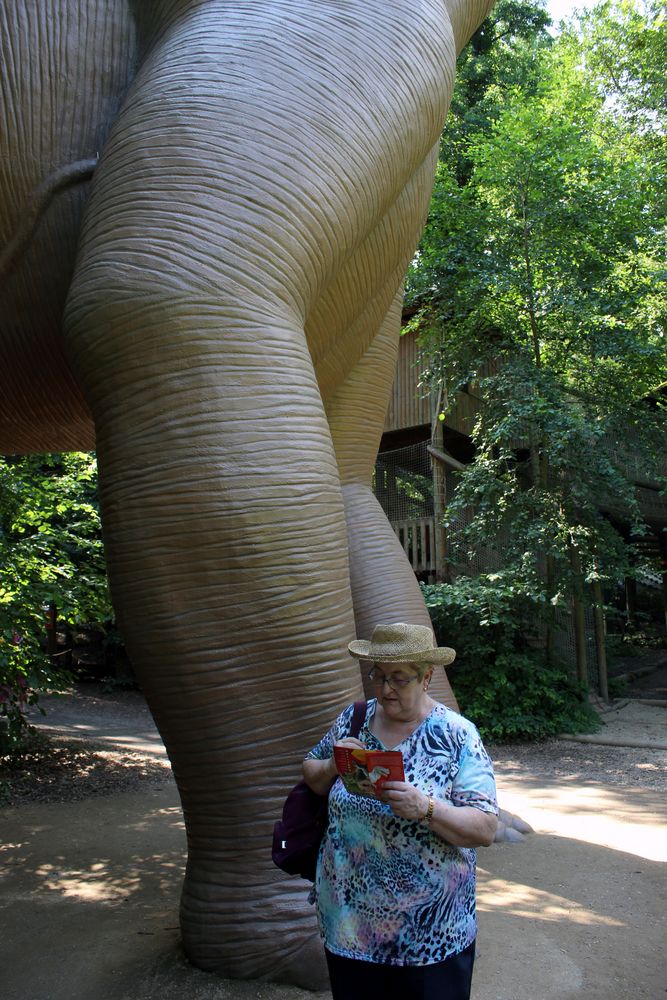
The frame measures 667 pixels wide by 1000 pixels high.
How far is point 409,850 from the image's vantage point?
1929 millimetres

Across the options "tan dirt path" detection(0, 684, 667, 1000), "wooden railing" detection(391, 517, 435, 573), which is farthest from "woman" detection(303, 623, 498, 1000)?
"wooden railing" detection(391, 517, 435, 573)

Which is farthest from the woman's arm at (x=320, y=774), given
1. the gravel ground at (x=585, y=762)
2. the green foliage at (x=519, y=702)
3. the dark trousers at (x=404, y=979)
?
the green foliage at (x=519, y=702)

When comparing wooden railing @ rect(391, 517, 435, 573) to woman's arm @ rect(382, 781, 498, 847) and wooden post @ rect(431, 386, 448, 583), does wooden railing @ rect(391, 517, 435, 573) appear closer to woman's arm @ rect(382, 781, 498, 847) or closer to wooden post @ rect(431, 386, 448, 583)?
wooden post @ rect(431, 386, 448, 583)

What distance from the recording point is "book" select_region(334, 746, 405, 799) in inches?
72.1

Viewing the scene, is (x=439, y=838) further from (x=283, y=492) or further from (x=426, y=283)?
(x=426, y=283)

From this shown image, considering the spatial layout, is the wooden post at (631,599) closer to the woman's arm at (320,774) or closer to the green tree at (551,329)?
the green tree at (551,329)

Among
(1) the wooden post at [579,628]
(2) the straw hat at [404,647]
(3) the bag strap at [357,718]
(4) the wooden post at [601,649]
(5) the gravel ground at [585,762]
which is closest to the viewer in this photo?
(2) the straw hat at [404,647]

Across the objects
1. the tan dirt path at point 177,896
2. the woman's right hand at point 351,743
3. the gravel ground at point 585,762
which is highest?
the woman's right hand at point 351,743

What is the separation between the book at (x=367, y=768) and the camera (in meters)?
1.83

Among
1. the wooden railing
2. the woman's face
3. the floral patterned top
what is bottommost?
the floral patterned top

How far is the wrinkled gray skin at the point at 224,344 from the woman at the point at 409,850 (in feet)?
2.19

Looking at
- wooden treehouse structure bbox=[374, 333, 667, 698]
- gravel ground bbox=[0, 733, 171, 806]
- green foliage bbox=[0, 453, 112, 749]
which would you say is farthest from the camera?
wooden treehouse structure bbox=[374, 333, 667, 698]

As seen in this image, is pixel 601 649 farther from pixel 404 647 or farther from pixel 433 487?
pixel 404 647

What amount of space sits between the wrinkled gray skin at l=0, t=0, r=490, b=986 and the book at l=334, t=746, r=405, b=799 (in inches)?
29.9
